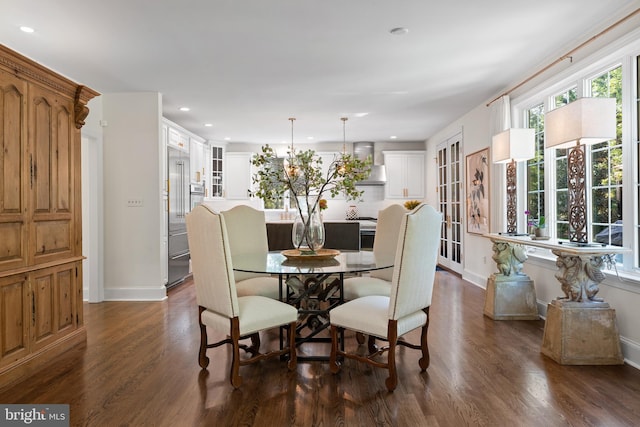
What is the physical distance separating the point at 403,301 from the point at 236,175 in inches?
276

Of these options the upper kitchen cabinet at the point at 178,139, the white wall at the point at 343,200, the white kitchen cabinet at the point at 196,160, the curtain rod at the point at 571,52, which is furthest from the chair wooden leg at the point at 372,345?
the white wall at the point at 343,200

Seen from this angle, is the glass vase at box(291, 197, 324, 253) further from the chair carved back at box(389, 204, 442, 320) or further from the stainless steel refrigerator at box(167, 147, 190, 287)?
the stainless steel refrigerator at box(167, 147, 190, 287)

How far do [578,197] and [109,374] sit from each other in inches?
138

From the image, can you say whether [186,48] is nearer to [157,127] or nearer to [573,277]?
[157,127]

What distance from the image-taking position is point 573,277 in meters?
3.06

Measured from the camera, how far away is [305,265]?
111 inches

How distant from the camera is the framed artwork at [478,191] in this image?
5.51m

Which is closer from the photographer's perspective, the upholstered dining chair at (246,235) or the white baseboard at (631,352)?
the white baseboard at (631,352)

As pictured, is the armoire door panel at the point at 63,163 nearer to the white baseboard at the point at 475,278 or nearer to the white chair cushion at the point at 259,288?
the white chair cushion at the point at 259,288

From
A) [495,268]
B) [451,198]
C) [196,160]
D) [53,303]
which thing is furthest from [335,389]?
[196,160]

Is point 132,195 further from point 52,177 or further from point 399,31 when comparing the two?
point 399,31

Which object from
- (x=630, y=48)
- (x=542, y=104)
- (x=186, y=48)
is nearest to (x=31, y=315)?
(x=186, y=48)

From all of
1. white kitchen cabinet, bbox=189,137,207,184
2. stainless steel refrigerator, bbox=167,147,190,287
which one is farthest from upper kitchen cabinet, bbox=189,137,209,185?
stainless steel refrigerator, bbox=167,147,190,287

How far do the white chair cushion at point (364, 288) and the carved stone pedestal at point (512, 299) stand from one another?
1.39 metres
